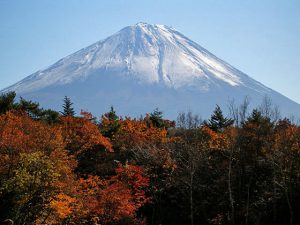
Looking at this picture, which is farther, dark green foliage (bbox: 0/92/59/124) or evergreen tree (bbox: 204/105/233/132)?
evergreen tree (bbox: 204/105/233/132)

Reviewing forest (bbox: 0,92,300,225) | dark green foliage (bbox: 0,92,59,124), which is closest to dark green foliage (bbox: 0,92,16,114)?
dark green foliage (bbox: 0,92,59,124)

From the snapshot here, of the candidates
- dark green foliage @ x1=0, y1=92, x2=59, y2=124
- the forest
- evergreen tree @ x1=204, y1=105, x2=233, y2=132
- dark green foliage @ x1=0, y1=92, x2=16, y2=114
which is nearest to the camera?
the forest

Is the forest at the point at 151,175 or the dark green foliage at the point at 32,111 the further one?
the dark green foliage at the point at 32,111

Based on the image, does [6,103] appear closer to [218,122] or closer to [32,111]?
[32,111]

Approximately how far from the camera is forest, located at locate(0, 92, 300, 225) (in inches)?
1015

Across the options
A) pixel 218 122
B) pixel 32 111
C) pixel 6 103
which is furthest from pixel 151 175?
pixel 32 111

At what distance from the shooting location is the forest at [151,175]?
25781 millimetres

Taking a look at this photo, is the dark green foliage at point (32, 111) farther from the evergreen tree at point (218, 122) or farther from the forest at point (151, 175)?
the evergreen tree at point (218, 122)

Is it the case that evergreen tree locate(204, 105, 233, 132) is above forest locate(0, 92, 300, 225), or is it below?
above

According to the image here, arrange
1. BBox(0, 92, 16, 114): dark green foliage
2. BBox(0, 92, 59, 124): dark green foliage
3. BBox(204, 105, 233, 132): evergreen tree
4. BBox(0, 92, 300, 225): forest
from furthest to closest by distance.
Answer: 1. BBox(204, 105, 233, 132): evergreen tree
2. BBox(0, 92, 59, 124): dark green foliage
3. BBox(0, 92, 16, 114): dark green foliage
4. BBox(0, 92, 300, 225): forest

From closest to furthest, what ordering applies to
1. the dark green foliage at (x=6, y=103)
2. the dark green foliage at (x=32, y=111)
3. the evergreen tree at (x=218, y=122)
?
the dark green foliage at (x=6, y=103) < the dark green foliage at (x=32, y=111) < the evergreen tree at (x=218, y=122)

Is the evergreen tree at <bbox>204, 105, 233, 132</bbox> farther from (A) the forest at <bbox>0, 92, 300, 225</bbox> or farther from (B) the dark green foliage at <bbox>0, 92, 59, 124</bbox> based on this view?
(B) the dark green foliage at <bbox>0, 92, 59, 124</bbox>

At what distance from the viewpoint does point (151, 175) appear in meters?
33.7

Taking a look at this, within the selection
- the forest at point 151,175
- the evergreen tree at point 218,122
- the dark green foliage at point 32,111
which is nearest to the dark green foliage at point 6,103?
the dark green foliage at point 32,111
